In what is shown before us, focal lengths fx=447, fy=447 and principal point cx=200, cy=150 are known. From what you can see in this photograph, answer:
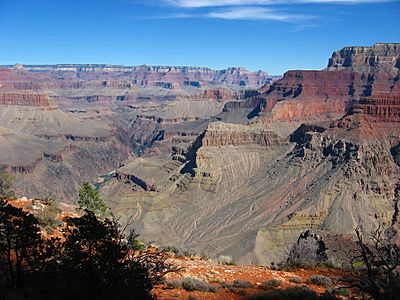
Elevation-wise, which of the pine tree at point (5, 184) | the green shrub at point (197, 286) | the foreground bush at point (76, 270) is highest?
the pine tree at point (5, 184)

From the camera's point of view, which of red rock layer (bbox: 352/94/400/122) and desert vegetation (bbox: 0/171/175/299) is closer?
desert vegetation (bbox: 0/171/175/299)

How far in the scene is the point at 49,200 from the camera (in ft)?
112

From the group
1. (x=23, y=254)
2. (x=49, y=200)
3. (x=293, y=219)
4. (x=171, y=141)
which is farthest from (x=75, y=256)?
(x=171, y=141)

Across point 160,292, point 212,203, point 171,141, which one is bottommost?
point 160,292

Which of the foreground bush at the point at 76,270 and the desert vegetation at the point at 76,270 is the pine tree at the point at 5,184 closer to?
the desert vegetation at the point at 76,270

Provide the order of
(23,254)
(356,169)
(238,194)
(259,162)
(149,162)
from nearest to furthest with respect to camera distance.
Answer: (23,254)
(356,169)
(238,194)
(259,162)
(149,162)

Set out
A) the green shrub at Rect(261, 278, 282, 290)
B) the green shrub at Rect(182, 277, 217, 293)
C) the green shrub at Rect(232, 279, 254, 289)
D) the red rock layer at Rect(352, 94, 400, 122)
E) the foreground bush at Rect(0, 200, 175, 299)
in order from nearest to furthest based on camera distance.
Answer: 1. the foreground bush at Rect(0, 200, 175, 299)
2. the green shrub at Rect(182, 277, 217, 293)
3. the green shrub at Rect(232, 279, 254, 289)
4. the green shrub at Rect(261, 278, 282, 290)
5. the red rock layer at Rect(352, 94, 400, 122)

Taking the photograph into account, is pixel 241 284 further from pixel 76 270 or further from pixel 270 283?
pixel 76 270

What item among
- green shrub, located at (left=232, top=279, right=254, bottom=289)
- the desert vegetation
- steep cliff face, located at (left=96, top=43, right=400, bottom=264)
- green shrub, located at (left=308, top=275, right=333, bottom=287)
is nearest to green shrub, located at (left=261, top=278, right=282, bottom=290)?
green shrub, located at (left=232, top=279, right=254, bottom=289)

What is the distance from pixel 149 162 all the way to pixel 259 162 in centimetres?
3773

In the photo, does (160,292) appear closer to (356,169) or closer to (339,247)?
(339,247)

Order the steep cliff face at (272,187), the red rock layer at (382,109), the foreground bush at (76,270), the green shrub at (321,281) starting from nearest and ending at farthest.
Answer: the foreground bush at (76,270)
the green shrub at (321,281)
the steep cliff face at (272,187)
the red rock layer at (382,109)

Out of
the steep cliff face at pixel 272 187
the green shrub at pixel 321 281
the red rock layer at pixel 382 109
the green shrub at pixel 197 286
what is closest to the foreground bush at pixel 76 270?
the green shrub at pixel 197 286

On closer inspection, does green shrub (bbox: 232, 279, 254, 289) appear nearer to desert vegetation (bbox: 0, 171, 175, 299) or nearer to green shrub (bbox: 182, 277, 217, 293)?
green shrub (bbox: 182, 277, 217, 293)
